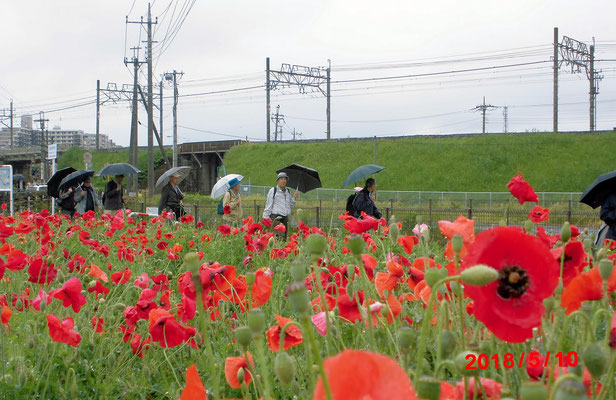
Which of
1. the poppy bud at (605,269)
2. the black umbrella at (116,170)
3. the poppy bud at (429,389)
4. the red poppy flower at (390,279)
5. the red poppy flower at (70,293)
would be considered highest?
the black umbrella at (116,170)

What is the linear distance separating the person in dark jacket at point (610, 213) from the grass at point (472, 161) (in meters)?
25.2

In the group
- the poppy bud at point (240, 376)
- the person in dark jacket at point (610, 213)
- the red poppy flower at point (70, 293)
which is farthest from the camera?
the person in dark jacket at point (610, 213)

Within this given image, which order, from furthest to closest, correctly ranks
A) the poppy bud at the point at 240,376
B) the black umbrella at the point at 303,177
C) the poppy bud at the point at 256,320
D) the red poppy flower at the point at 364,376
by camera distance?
the black umbrella at the point at 303,177
the poppy bud at the point at 240,376
the poppy bud at the point at 256,320
the red poppy flower at the point at 364,376

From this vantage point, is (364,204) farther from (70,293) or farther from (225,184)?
(70,293)

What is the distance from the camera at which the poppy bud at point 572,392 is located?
0.48m

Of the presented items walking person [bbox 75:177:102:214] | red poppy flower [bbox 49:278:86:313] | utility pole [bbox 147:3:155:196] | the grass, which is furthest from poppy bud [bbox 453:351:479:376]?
the grass

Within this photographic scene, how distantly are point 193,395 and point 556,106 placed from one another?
31.8 m

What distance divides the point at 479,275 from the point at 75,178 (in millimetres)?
10196

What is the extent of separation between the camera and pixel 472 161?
31.9 metres

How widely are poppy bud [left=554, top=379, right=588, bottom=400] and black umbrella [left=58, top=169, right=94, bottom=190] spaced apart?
994 cm

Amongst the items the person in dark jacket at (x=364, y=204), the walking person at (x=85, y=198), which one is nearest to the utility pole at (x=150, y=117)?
the walking person at (x=85, y=198)

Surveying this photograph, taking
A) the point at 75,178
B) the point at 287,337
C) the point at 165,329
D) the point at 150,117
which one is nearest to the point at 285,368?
the point at 287,337

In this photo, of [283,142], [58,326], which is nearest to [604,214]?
[58,326]

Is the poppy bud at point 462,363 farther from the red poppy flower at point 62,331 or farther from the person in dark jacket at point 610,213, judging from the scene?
the person in dark jacket at point 610,213
